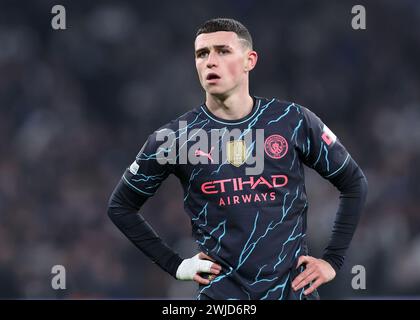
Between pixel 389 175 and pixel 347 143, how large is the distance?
50cm

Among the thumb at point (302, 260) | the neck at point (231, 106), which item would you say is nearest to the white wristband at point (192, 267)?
the thumb at point (302, 260)

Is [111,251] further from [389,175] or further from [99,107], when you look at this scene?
[389,175]

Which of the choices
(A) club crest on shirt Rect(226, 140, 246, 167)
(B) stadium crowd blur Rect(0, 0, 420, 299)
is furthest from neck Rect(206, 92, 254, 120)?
(B) stadium crowd blur Rect(0, 0, 420, 299)

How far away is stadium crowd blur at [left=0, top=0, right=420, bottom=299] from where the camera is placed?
292 inches

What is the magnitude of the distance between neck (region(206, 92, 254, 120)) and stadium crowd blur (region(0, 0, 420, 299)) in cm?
328

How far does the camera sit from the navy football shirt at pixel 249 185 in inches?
149

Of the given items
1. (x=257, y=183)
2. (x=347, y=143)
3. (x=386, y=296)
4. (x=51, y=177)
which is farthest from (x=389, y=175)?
(x=257, y=183)

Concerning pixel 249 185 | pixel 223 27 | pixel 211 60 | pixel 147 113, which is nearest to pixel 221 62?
pixel 211 60

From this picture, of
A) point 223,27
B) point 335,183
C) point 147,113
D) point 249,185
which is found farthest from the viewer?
point 147,113

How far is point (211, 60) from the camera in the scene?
397cm

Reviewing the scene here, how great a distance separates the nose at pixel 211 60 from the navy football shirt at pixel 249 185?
0.79 ft

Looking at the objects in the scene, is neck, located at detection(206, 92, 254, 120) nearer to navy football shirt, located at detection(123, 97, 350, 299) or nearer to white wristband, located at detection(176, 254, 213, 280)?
navy football shirt, located at detection(123, 97, 350, 299)

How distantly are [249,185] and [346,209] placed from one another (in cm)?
64

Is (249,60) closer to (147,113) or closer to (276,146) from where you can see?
(276,146)
